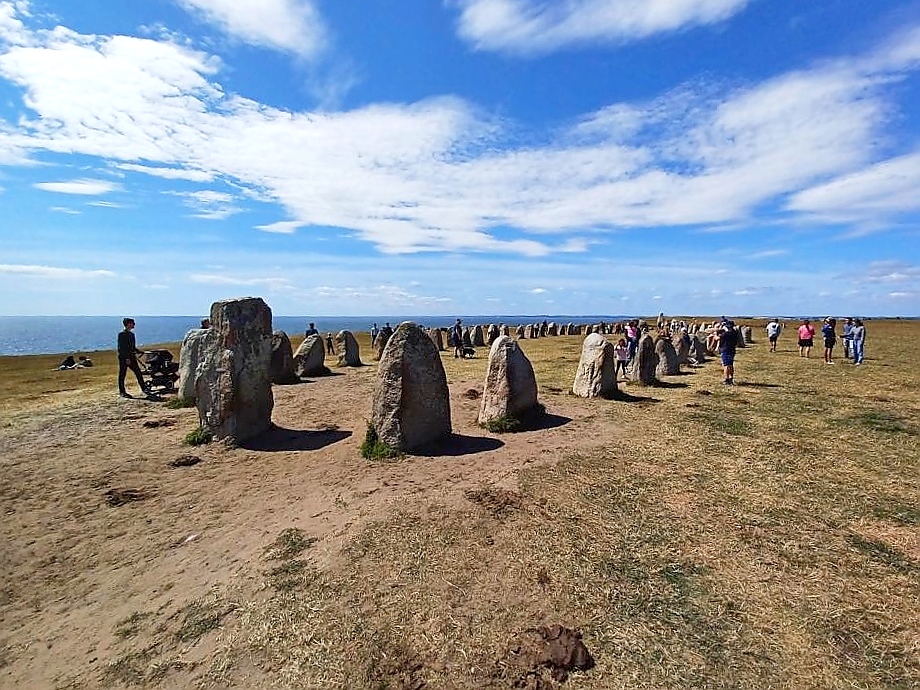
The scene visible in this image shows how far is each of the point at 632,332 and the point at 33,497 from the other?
58.5 ft

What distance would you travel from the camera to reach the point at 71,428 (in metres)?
11.8

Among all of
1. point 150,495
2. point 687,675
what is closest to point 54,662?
point 150,495

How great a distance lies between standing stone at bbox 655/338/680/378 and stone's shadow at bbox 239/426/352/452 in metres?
13.3

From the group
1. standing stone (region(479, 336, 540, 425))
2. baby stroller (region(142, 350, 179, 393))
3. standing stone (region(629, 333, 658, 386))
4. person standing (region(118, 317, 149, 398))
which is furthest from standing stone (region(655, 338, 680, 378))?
person standing (region(118, 317, 149, 398))

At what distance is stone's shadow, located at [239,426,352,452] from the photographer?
10312mm

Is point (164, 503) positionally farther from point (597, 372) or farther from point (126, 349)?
point (597, 372)

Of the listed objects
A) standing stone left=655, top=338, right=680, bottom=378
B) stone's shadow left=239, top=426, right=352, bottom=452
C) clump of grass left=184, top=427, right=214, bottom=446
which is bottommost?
stone's shadow left=239, top=426, right=352, bottom=452

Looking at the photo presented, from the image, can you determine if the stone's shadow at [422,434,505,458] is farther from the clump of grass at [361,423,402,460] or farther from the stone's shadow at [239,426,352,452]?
the stone's shadow at [239,426,352,452]

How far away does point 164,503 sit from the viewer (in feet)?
25.1

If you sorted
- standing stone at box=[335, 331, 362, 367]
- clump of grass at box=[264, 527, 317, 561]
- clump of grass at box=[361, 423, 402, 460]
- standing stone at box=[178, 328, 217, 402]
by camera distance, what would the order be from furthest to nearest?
standing stone at box=[335, 331, 362, 367] → standing stone at box=[178, 328, 217, 402] → clump of grass at box=[361, 423, 402, 460] → clump of grass at box=[264, 527, 317, 561]

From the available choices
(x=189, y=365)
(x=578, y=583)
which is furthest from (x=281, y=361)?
(x=578, y=583)

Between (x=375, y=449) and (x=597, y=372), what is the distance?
7.54m

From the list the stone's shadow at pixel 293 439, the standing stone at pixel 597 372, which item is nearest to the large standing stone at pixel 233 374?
the stone's shadow at pixel 293 439

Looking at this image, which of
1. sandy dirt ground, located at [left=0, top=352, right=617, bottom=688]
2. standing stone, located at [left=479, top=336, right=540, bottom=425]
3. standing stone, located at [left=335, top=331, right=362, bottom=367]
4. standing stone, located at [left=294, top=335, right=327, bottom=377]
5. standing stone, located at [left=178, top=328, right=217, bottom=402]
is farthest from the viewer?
standing stone, located at [left=335, top=331, right=362, bottom=367]
